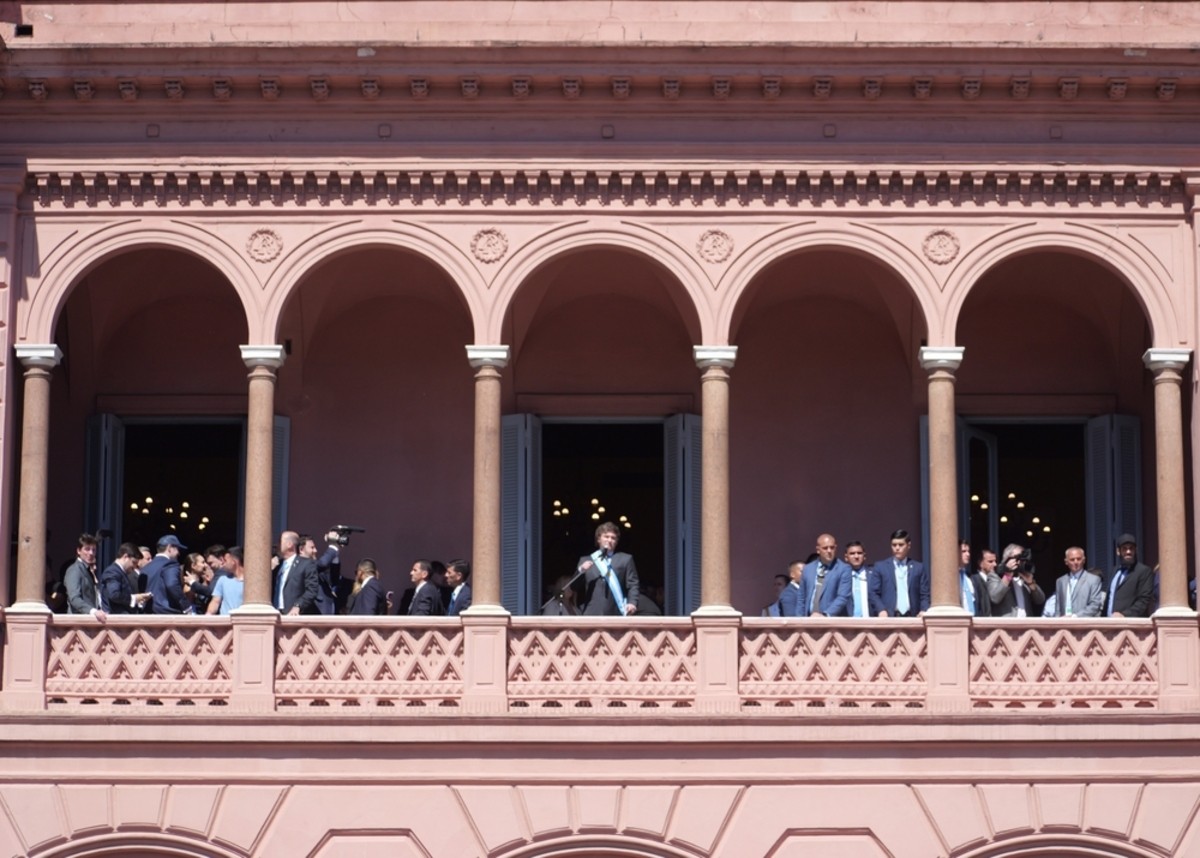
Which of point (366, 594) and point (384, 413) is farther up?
point (384, 413)

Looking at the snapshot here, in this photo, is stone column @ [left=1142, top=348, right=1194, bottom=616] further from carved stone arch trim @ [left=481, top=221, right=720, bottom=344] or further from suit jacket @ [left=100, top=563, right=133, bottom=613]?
suit jacket @ [left=100, top=563, right=133, bottom=613]

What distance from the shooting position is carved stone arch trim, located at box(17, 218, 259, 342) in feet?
68.3

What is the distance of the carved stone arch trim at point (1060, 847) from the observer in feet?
65.1

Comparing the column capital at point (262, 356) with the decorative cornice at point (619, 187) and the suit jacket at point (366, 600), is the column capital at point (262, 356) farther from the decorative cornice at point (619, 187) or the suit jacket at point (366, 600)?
the suit jacket at point (366, 600)

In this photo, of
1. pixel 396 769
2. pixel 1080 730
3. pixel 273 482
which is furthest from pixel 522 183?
pixel 1080 730

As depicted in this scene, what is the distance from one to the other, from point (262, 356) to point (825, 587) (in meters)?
4.86

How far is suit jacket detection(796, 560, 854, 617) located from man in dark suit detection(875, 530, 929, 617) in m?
0.30

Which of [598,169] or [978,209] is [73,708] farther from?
[978,209]

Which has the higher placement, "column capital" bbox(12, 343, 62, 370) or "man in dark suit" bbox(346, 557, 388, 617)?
"column capital" bbox(12, 343, 62, 370)

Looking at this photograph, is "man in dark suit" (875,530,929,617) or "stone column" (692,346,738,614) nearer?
"stone column" (692,346,738,614)

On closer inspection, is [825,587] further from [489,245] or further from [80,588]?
[80,588]

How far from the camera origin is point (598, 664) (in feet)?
66.1

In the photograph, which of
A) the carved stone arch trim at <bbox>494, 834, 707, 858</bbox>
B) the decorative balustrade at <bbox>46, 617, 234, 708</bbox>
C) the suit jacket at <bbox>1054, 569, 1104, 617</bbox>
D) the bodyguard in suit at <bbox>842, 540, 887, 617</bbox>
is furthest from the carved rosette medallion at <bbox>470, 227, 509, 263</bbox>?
the suit jacket at <bbox>1054, 569, 1104, 617</bbox>

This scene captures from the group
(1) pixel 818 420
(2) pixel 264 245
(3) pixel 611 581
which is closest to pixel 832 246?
(1) pixel 818 420
